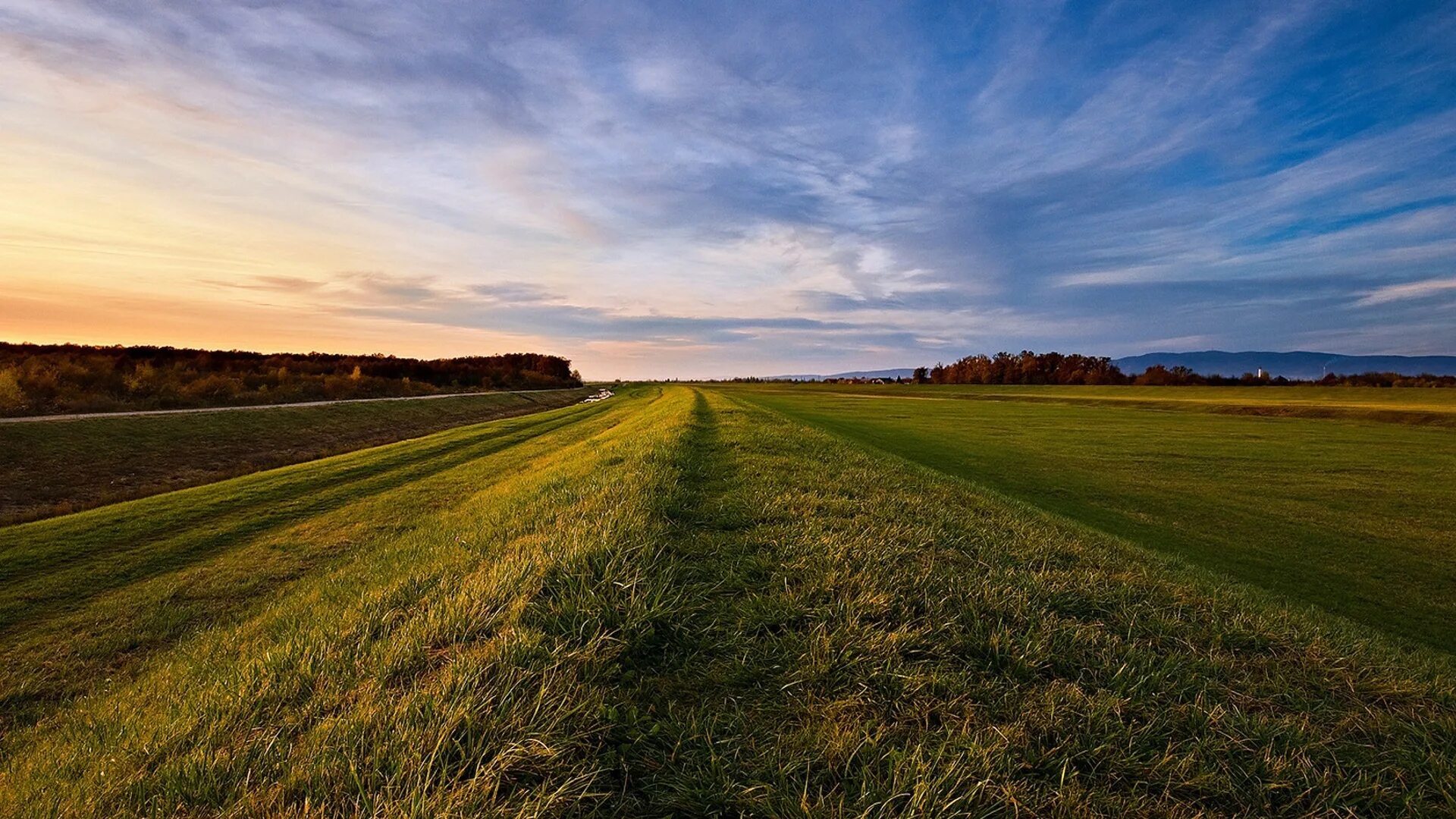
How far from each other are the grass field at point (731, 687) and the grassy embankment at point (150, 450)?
48.5 feet

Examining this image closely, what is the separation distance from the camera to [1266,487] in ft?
53.3

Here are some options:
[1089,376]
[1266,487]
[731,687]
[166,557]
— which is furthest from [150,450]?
[1089,376]

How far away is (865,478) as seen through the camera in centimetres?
962

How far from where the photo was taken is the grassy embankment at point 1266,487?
29.9 ft

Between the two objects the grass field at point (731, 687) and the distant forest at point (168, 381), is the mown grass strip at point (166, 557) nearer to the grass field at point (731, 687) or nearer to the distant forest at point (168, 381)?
the grass field at point (731, 687)

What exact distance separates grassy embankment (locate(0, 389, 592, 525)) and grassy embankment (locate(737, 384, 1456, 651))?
1053 inches

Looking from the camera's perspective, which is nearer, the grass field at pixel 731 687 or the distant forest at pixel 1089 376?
the grass field at pixel 731 687

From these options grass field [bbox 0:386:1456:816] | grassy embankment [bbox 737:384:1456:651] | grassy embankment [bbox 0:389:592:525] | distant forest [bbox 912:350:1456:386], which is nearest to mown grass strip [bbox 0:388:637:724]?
grass field [bbox 0:386:1456:816]

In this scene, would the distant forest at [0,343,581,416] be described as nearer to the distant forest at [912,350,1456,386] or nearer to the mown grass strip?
the mown grass strip

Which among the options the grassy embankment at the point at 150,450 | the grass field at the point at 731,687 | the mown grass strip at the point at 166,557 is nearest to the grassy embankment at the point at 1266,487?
the grass field at the point at 731,687

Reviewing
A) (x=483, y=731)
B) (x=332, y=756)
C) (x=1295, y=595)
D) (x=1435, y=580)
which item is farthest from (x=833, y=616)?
(x=1435, y=580)

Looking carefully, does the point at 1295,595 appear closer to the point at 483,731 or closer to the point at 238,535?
the point at 483,731

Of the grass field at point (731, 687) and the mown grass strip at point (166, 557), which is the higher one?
the grass field at point (731, 687)

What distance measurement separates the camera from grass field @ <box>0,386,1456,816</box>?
2.43 metres
